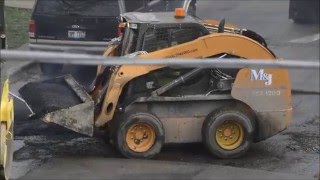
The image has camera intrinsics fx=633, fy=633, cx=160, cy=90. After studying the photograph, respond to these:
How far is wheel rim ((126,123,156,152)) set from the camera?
26.2 ft

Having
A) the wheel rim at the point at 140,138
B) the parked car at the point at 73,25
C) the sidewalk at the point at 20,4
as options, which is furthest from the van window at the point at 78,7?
the sidewalk at the point at 20,4

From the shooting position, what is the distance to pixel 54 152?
8250 millimetres

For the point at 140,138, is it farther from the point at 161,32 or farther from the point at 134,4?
the point at 134,4

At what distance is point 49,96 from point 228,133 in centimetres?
237

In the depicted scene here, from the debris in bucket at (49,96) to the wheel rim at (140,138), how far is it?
0.79 metres

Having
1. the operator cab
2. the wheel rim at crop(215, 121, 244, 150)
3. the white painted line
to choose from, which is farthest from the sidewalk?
the wheel rim at crop(215, 121, 244, 150)

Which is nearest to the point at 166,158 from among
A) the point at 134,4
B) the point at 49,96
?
the point at 49,96

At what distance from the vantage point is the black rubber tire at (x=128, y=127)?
785cm

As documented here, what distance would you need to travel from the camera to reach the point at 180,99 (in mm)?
7949

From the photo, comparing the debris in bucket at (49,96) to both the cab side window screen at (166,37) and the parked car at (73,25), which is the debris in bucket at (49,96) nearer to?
the cab side window screen at (166,37)

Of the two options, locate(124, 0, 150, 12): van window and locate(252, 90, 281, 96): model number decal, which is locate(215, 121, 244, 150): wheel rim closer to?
locate(252, 90, 281, 96): model number decal

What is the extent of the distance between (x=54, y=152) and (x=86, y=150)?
0.43 metres

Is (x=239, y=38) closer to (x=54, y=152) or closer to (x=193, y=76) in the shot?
(x=193, y=76)

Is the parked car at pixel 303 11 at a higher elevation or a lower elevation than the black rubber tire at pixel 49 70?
higher
